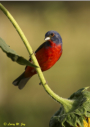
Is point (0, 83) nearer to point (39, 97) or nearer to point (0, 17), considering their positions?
point (39, 97)

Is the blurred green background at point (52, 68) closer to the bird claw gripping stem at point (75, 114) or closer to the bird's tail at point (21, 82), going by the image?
the bird's tail at point (21, 82)

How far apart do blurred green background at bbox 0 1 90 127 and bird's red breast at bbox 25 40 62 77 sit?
201cm

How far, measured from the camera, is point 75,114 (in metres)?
0.83

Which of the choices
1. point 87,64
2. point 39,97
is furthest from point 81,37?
point 39,97

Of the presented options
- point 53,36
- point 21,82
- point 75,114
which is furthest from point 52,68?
point 75,114

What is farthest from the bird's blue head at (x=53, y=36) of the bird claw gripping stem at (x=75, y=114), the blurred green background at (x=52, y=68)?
the blurred green background at (x=52, y=68)

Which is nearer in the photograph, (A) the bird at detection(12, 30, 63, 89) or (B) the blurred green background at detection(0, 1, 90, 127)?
(A) the bird at detection(12, 30, 63, 89)

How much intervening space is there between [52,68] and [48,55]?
110 inches

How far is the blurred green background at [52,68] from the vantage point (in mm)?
3860

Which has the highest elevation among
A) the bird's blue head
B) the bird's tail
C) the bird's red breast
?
the bird's blue head

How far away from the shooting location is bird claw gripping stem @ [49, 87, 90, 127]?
0.81m

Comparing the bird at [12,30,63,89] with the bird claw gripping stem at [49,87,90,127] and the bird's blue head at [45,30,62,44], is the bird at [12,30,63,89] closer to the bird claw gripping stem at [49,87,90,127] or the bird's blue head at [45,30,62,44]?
the bird's blue head at [45,30,62,44]

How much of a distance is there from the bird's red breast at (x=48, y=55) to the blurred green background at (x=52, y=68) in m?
2.01

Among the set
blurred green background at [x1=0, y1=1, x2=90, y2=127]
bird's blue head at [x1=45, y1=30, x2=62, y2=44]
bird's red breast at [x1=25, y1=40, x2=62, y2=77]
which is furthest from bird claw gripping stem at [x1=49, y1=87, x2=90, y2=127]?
blurred green background at [x1=0, y1=1, x2=90, y2=127]
